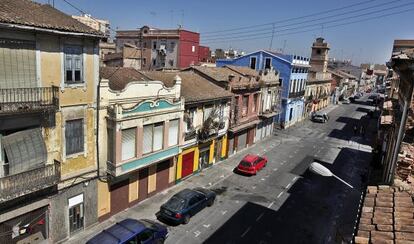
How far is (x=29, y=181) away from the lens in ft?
46.7

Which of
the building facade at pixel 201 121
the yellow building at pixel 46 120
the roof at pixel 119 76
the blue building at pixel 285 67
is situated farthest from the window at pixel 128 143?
the blue building at pixel 285 67

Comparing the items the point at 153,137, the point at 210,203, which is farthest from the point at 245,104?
the point at 153,137

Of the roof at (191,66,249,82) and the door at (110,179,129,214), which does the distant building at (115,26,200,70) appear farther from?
the door at (110,179,129,214)

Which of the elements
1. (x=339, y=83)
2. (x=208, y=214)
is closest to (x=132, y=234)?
(x=208, y=214)

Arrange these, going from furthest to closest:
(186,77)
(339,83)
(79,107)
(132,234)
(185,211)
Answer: (339,83) < (186,77) < (185,211) < (79,107) < (132,234)

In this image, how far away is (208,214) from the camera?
20.8m

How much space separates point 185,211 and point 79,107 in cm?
855

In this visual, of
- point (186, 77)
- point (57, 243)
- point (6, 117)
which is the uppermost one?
point (186, 77)

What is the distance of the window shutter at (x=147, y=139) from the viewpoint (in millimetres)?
20156

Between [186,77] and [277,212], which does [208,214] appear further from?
[186,77]

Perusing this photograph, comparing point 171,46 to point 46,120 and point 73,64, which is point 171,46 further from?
point 46,120

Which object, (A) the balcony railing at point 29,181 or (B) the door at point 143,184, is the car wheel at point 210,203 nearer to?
(B) the door at point 143,184

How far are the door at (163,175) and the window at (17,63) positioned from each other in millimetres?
11058

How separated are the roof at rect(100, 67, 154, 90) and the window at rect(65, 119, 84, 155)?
406 cm
